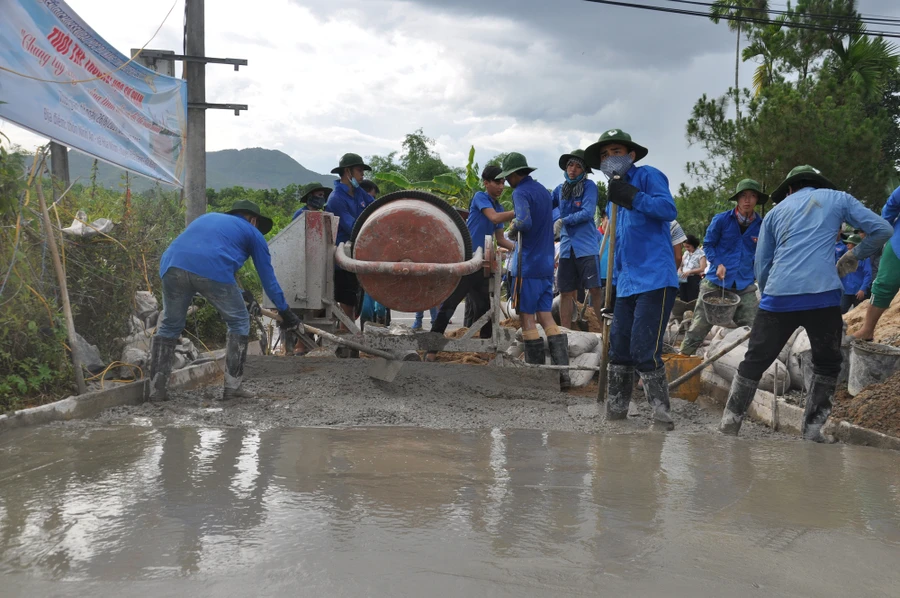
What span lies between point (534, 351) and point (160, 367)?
3.16 m

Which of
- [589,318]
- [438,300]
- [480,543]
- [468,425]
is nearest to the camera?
[480,543]

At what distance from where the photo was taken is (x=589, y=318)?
9523mm

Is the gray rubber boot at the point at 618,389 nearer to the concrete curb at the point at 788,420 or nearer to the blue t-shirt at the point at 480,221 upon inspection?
the concrete curb at the point at 788,420

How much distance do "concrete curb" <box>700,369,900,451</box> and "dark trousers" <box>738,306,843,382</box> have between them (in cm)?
39

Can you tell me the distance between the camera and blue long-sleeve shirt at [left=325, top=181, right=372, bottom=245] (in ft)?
26.7

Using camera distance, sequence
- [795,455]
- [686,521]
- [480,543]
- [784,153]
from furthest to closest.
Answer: [784,153] → [795,455] → [686,521] → [480,543]

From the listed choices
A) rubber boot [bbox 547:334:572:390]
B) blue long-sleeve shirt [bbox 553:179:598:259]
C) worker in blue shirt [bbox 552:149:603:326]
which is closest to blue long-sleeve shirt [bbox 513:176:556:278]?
rubber boot [bbox 547:334:572:390]


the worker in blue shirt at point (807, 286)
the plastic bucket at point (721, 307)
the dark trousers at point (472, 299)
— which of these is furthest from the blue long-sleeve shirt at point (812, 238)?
the dark trousers at point (472, 299)

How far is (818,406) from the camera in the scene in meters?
4.97

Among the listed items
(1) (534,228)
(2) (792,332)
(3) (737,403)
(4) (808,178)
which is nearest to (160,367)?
(1) (534,228)

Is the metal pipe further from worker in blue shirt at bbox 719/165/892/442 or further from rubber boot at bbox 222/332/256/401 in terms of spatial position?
worker in blue shirt at bbox 719/165/892/442

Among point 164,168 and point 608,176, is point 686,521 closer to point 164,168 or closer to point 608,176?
point 608,176

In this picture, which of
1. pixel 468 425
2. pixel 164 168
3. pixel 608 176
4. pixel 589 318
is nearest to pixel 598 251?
pixel 589 318

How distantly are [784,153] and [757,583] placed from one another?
1660 centimetres
